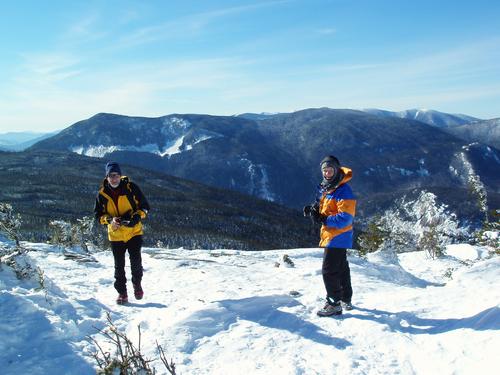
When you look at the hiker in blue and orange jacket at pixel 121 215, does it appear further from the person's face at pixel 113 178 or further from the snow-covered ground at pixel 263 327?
the snow-covered ground at pixel 263 327

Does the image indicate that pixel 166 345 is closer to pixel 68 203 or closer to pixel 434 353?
pixel 434 353

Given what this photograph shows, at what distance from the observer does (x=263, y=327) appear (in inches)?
262

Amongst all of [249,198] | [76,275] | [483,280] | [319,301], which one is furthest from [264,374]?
[249,198]

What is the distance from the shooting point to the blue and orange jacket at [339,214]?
6953mm

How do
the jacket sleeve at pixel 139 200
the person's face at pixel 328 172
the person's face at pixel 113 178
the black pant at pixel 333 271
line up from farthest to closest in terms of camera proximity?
1. the jacket sleeve at pixel 139 200
2. the person's face at pixel 113 178
3. the black pant at pixel 333 271
4. the person's face at pixel 328 172

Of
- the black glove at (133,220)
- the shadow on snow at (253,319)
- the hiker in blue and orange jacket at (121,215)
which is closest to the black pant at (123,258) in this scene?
the hiker in blue and orange jacket at (121,215)

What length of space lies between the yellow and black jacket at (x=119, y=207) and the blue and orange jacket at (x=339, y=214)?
10.8ft

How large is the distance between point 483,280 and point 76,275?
28.3ft

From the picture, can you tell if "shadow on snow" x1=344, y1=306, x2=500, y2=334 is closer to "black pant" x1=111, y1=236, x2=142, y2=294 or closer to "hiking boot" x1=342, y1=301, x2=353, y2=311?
"hiking boot" x1=342, y1=301, x2=353, y2=311

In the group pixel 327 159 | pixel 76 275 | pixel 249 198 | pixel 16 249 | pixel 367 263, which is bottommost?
pixel 249 198

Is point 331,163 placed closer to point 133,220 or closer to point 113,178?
point 133,220

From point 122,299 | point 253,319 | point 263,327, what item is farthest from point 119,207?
point 263,327

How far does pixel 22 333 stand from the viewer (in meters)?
5.88

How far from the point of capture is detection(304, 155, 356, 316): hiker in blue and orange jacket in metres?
6.99
